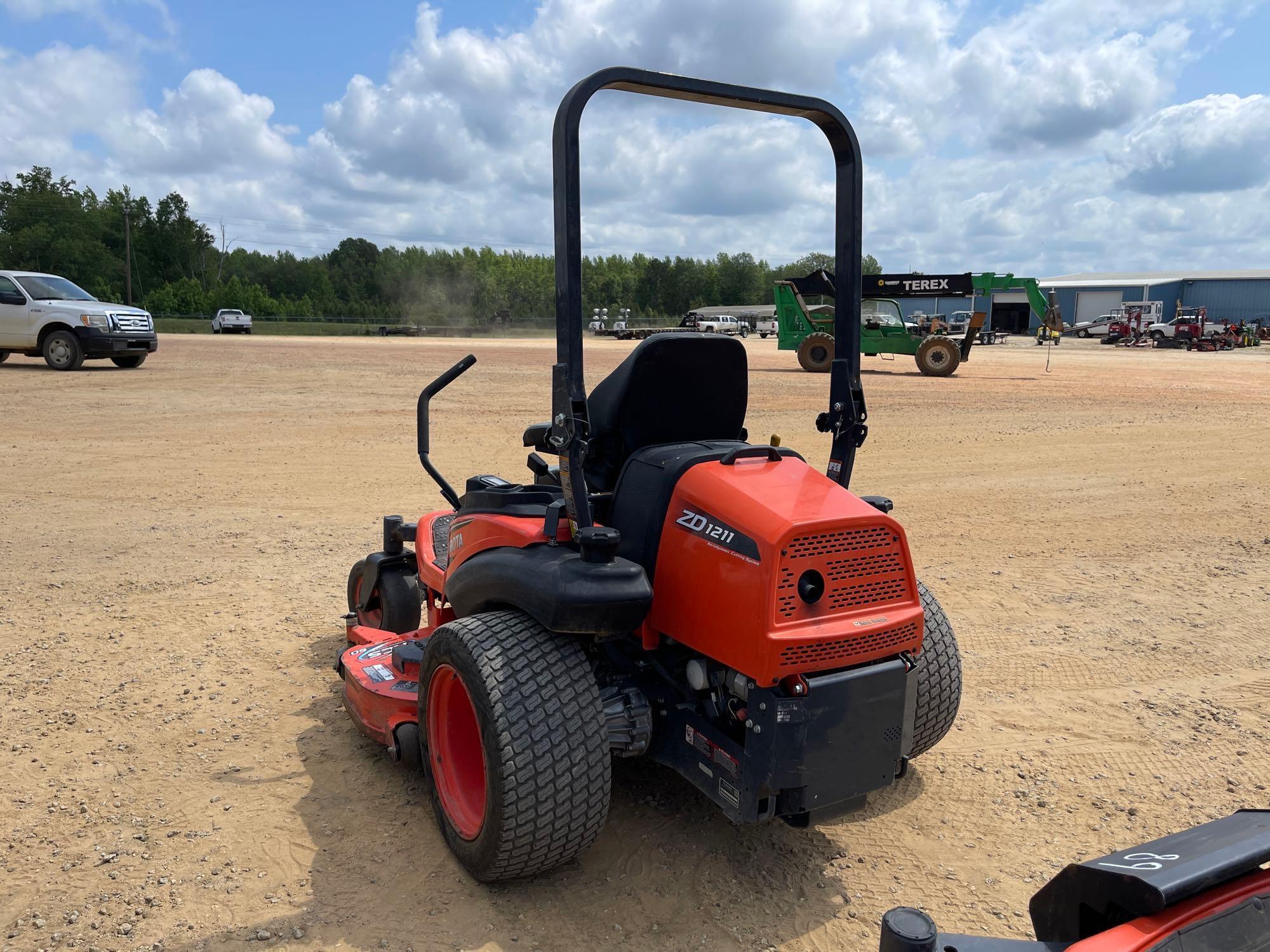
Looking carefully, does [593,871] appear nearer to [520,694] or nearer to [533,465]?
[520,694]

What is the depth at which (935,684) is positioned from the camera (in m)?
3.42

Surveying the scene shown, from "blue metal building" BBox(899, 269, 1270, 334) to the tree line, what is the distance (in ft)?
35.1

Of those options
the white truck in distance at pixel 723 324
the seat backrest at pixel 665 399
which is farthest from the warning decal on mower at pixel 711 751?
the white truck in distance at pixel 723 324

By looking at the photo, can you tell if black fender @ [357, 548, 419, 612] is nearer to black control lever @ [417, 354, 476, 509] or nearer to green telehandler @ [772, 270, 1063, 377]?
black control lever @ [417, 354, 476, 509]

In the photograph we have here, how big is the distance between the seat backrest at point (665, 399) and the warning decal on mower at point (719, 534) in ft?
1.49

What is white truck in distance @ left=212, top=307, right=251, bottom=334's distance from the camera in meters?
51.9

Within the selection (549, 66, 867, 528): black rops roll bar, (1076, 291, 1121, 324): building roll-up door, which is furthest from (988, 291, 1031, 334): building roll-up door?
(549, 66, 867, 528): black rops roll bar

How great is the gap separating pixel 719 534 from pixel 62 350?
1911 cm

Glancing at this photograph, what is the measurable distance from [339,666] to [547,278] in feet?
266

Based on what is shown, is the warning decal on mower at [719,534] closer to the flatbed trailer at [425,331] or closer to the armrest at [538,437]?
the armrest at [538,437]

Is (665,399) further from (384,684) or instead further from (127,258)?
(127,258)

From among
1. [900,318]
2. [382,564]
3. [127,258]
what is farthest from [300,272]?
[382,564]

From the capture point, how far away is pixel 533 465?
3.67 metres

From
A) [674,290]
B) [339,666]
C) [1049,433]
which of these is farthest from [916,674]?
[674,290]
